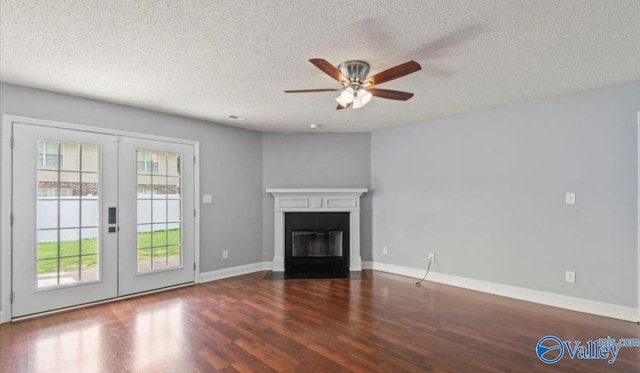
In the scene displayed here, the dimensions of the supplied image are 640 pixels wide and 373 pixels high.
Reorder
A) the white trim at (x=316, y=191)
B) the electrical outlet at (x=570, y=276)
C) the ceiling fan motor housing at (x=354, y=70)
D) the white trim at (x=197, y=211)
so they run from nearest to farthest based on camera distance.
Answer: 1. the ceiling fan motor housing at (x=354, y=70)
2. the electrical outlet at (x=570, y=276)
3. the white trim at (x=197, y=211)
4. the white trim at (x=316, y=191)

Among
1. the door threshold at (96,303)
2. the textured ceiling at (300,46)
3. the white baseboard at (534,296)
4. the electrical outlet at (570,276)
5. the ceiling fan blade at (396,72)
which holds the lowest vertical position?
the door threshold at (96,303)

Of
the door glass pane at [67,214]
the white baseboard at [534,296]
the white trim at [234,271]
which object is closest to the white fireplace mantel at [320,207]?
the white trim at [234,271]

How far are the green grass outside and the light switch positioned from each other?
4801mm

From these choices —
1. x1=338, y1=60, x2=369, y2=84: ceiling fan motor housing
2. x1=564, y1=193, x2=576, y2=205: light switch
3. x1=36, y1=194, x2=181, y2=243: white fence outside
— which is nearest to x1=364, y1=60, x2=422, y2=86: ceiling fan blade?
x1=338, y1=60, x2=369, y2=84: ceiling fan motor housing

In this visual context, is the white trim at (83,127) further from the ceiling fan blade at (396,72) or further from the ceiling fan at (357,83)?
the ceiling fan blade at (396,72)

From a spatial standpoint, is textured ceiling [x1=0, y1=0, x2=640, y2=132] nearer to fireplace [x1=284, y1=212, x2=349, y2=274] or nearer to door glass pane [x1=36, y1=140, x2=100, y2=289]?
door glass pane [x1=36, y1=140, x2=100, y2=289]

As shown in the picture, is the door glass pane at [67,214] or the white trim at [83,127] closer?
the white trim at [83,127]

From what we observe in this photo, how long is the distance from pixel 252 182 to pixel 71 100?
103 inches

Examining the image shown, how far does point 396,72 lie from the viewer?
243 cm

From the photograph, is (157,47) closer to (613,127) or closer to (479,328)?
(479,328)

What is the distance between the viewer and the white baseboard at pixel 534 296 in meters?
3.26

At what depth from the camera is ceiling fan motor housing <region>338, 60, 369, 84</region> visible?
2703mm

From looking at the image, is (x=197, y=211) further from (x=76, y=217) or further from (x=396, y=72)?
(x=396, y=72)

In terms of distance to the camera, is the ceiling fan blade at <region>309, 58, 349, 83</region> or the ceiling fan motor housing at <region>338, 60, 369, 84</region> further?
the ceiling fan motor housing at <region>338, 60, 369, 84</region>
